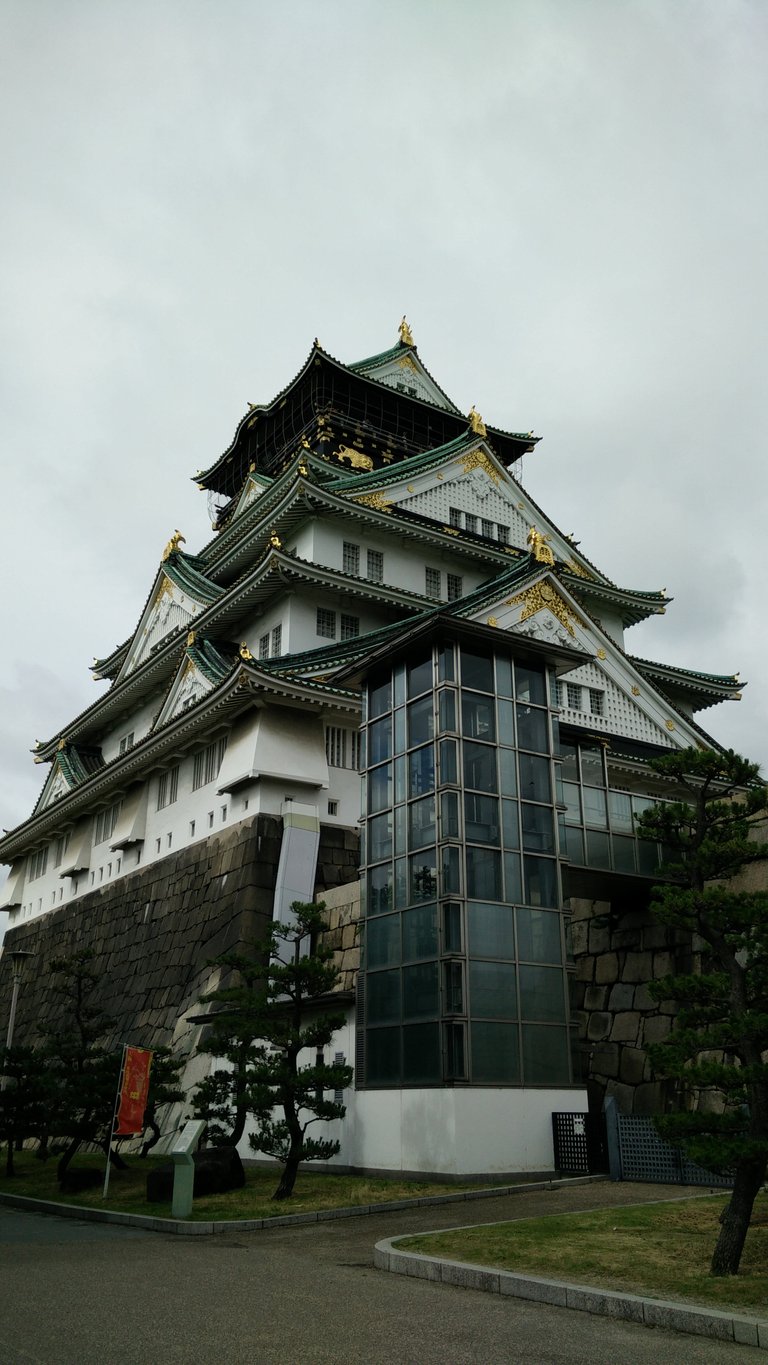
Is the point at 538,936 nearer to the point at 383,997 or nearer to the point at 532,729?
the point at 383,997

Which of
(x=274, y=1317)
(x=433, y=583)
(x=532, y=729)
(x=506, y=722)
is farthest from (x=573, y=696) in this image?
(x=274, y=1317)

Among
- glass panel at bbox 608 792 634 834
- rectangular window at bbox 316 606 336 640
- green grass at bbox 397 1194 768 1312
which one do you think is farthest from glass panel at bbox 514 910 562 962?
rectangular window at bbox 316 606 336 640

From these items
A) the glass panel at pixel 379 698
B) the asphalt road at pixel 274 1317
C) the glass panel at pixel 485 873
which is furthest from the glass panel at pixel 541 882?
the asphalt road at pixel 274 1317

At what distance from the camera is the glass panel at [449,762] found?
18797 millimetres

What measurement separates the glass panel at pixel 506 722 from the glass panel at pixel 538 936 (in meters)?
3.21

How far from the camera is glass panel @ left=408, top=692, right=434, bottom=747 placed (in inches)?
777

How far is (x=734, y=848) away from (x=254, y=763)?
17022mm

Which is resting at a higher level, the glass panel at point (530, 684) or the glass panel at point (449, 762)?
the glass panel at point (530, 684)

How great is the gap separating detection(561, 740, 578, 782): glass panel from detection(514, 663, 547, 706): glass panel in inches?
56.6

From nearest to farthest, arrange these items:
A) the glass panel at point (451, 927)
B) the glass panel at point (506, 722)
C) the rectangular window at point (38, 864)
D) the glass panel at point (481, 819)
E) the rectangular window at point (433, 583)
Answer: the glass panel at point (451, 927)
the glass panel at point (481, 819)
the glass panel at point (506, 722)
the rectangular window at point (433, 583)
the rectangular window at point (38, 864)

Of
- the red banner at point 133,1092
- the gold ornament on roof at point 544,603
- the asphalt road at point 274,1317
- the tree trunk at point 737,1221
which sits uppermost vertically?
the gold ornament on roof at point 544,603

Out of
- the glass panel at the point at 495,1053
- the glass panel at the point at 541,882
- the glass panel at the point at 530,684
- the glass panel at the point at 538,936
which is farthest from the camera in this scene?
the glass panel at the point at 530,684

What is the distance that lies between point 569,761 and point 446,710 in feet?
12.1

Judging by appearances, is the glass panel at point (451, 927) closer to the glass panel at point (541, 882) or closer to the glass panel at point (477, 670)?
the glass panel at point (541, 882)
